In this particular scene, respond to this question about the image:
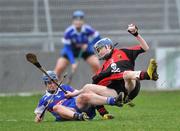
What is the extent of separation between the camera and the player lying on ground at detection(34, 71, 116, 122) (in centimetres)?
1210

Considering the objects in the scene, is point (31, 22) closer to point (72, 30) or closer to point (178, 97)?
point (72, 30)

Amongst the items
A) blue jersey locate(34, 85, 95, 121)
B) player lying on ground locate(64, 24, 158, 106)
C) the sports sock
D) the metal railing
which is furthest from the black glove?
the metal railing

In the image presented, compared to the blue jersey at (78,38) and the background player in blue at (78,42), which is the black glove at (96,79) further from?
the blue jersey at (78,38)

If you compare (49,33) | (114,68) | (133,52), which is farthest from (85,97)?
(49,33)

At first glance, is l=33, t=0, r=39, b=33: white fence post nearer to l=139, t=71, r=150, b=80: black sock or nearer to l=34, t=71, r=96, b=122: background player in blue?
l=34, t=71, r=96, b=122: background player in blue

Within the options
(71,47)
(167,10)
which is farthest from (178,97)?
(167,10)

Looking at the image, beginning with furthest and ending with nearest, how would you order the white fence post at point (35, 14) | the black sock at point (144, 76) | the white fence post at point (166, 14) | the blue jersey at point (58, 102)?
the white fence post at point (166, 14)
the white fence post at point (35, 14)
the blue jersey at point (58, 102)
the black sock at point (144, 76)

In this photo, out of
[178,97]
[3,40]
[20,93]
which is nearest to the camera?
[178,97]

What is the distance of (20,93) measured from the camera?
20.8m

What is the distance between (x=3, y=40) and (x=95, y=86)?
1106 cm

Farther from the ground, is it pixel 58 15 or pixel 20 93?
pixel 58 15

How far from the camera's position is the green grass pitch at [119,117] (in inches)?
423

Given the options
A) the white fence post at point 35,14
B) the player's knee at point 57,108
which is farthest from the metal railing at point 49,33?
the player's knee at point 57,108

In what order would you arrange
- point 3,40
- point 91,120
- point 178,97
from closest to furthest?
point 91,120 < point 178,97 < point 3,40
